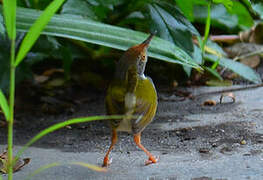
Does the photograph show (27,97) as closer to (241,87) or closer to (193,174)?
(241,87)

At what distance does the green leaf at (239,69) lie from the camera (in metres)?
3.68

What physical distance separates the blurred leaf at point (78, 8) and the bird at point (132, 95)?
2.77 ft

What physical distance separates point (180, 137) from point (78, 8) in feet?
3.32

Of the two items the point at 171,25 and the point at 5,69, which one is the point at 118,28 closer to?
the point at 171,25

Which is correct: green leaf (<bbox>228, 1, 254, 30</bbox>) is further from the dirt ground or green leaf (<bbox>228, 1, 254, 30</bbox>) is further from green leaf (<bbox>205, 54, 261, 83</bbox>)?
the dirt ground

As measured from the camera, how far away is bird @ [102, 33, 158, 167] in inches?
86.7

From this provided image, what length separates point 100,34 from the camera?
2.69m

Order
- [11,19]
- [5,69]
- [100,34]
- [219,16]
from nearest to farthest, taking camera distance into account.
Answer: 1. [11,19]
2. [100,34]
3. [5,69]
4. [219,16]

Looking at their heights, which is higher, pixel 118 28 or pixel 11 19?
pixel 11 19

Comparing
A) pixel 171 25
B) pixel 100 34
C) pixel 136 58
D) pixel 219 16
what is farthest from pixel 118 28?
pixel 219 16

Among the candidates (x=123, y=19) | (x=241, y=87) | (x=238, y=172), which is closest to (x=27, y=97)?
(x=123, y=19)

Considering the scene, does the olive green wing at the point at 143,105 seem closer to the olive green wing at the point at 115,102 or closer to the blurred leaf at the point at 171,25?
the olive green wing at the point at 115,102

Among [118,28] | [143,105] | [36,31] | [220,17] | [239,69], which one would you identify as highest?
[36,31]

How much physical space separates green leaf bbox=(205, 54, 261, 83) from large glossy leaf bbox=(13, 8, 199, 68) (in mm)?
1053
